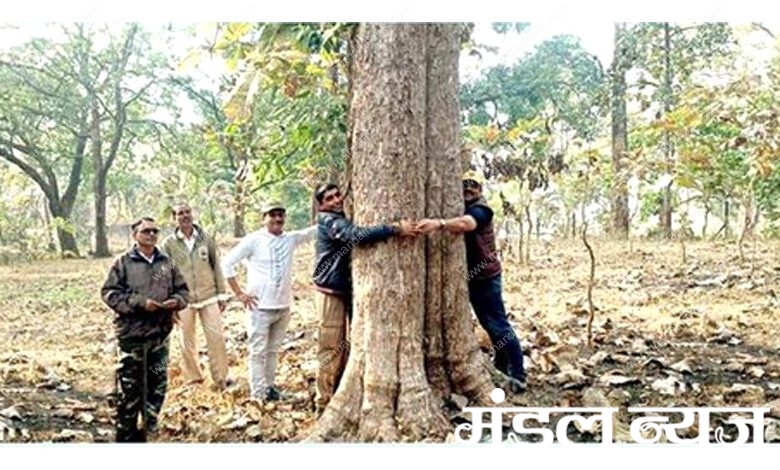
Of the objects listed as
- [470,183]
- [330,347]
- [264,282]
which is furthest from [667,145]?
[264,282]

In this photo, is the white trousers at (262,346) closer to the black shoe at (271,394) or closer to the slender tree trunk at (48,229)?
the black shoe at (271,394)

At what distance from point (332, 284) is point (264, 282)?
1.01 feet

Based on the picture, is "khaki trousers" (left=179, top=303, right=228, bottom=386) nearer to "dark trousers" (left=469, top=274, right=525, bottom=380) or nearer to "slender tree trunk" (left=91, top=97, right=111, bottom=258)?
"slender tree trunk" (left=91, top=97, right=111, bottom=258)

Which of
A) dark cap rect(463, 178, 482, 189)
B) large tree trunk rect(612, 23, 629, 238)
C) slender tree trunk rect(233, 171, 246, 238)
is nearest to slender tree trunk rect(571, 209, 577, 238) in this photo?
large tree trunk rect(612, 23, 629, 238)

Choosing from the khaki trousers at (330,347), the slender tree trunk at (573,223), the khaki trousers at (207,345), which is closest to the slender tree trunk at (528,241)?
the slender tree trunk at (573,223)

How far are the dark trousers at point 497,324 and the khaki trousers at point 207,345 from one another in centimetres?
102

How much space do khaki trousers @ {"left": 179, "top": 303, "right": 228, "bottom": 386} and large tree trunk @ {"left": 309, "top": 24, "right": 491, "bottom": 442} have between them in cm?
53

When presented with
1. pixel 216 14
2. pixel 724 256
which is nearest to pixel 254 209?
pixel 216 14

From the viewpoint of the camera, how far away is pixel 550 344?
390cm

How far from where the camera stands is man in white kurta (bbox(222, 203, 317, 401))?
3.76m

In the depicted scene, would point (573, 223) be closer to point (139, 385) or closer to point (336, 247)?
point (336, 247)

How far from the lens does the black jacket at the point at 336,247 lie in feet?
11.4

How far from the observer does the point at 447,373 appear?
3.64 m

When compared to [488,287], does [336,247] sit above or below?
above
